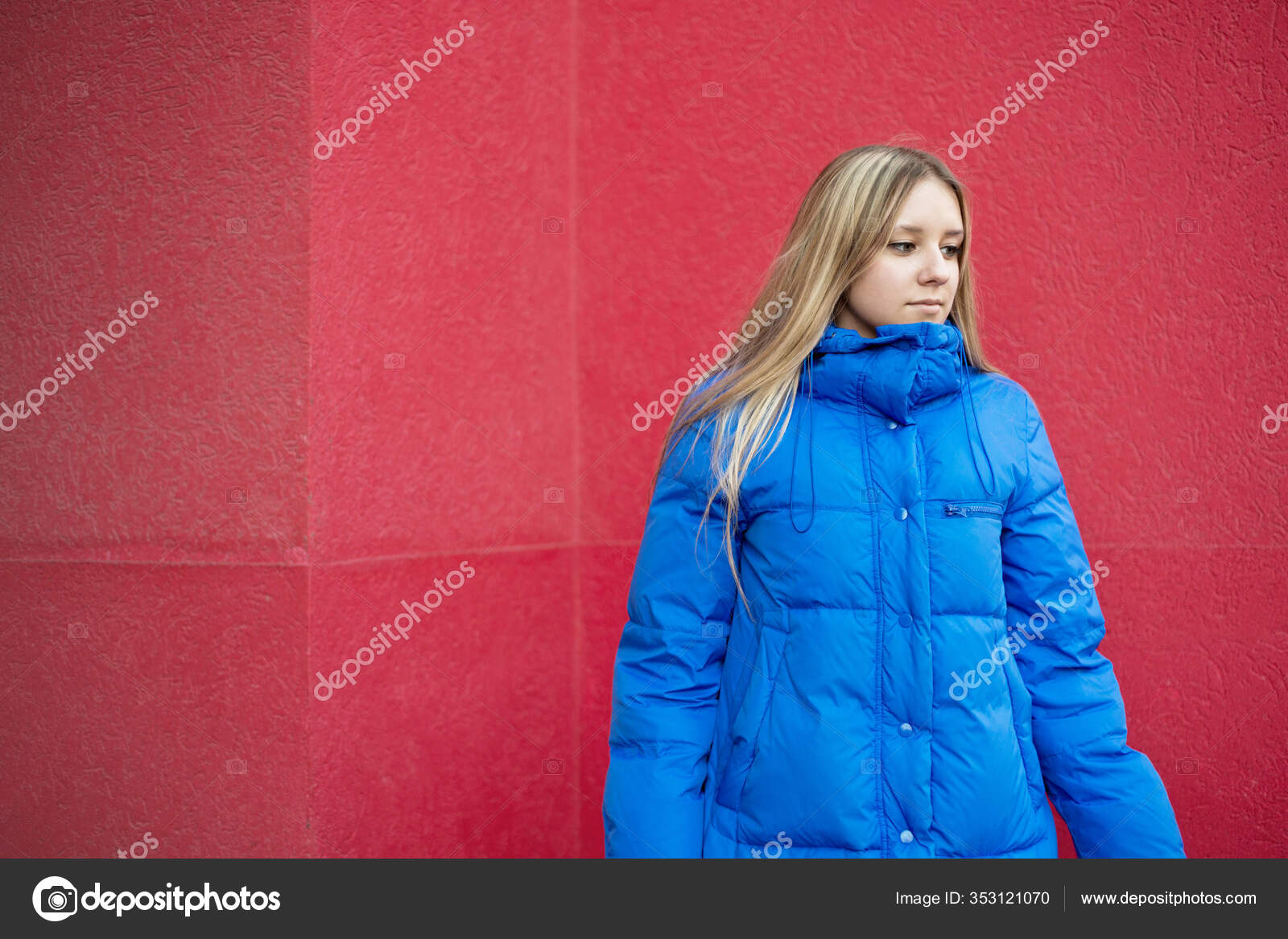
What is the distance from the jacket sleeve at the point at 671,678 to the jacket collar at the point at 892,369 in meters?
0.26

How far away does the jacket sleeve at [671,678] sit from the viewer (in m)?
1.60

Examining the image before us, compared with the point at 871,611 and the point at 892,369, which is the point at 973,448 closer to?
the point at 892,369

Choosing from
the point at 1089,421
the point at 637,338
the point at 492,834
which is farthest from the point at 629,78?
the point at 492,834

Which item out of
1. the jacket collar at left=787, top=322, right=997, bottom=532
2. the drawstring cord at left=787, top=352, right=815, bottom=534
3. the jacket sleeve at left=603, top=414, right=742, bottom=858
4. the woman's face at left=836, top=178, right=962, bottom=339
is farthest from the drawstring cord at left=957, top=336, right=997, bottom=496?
the jacket sleeve at left=603, top=414, right=742, bottom=858

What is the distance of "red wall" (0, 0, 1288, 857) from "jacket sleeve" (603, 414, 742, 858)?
2.78 feet

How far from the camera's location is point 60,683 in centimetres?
236

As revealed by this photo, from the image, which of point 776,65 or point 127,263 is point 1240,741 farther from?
point 127,263

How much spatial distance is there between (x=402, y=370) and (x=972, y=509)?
1.37 metres

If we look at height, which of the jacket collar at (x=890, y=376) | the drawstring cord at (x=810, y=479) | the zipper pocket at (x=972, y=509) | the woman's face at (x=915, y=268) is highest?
the woman's face at (x=915, y=268)

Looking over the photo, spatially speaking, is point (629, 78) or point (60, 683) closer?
point (60, 683)

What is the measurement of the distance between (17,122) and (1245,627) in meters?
3.14
